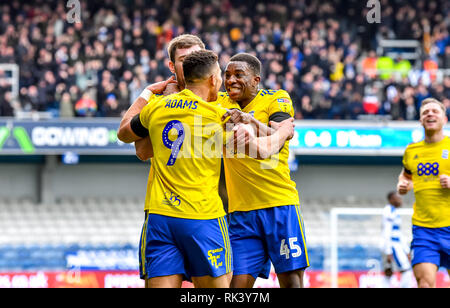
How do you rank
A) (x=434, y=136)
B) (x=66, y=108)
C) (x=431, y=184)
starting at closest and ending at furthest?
(x=431, y=184)
(x=434, y=136)
(x=66, y=108)

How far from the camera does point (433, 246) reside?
313 inches

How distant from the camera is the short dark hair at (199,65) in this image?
17.0ft

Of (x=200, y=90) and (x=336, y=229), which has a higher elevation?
(x=200, y=90)

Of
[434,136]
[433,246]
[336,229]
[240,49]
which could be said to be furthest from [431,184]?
[240,49]

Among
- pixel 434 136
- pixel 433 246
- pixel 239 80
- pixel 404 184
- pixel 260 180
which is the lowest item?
pixel 433 246

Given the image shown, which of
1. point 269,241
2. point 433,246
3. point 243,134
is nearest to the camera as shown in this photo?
point 243,134

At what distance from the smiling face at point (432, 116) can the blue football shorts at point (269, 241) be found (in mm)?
2426

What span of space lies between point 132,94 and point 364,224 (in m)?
7.27

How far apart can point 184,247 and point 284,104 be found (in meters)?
1.47

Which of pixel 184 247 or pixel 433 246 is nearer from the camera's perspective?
pixel 184 247

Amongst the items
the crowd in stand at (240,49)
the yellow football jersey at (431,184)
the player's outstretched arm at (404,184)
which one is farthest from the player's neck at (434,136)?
the crowd in stand at (240,49)

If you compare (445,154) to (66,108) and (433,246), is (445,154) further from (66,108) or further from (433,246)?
(66,108)
